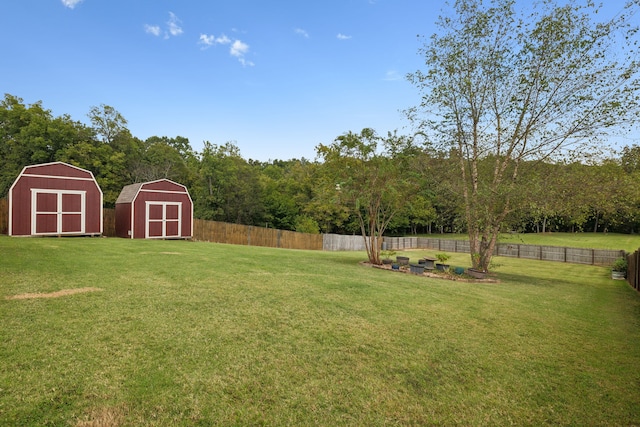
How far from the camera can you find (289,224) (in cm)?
3691

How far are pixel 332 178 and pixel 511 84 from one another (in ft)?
24.7

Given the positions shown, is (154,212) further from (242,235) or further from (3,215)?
(242,235)

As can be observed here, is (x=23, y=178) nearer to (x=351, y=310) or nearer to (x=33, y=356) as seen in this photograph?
(x=33, y=356)

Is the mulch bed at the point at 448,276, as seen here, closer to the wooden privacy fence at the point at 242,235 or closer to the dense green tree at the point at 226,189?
the wooden privacy fence at the point at 242,235

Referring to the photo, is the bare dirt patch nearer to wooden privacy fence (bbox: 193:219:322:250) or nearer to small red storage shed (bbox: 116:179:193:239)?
small red storage shed (bbox: 116:179:193:239)

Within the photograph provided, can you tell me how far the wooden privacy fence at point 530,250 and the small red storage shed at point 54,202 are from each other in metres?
21.2

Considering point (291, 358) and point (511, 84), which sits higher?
point (511, 84)

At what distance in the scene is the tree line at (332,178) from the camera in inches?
414

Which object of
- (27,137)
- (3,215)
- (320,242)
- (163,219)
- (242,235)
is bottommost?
(320,242)

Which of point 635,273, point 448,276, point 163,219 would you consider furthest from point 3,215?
point 635,273

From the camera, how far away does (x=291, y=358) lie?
3.32m

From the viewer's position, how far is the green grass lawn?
2.49 meters

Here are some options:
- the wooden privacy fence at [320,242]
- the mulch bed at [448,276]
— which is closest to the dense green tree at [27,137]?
the wooden privacy fence at [320,242]

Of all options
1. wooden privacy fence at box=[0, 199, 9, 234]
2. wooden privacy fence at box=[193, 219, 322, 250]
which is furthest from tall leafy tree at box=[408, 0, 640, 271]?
wooden privacy fence at box=[0, 199, 9, 234]
